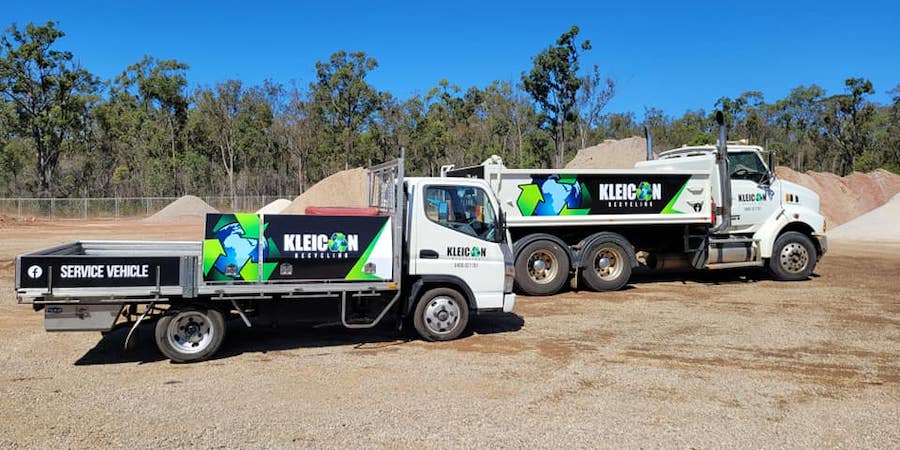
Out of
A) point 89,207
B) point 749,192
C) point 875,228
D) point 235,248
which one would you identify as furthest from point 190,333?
point 89,207

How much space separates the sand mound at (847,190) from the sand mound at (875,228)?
3530 mm

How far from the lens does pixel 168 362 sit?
25.3 feet

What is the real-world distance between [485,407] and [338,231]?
2.83 meters

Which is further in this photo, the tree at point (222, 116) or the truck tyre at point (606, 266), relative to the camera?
the tree at point (222, 116)

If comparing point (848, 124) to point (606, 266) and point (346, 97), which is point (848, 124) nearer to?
point (346, 97)

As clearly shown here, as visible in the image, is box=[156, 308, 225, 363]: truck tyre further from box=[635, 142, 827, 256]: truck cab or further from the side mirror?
the side mirror

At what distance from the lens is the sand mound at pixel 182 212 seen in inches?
1711

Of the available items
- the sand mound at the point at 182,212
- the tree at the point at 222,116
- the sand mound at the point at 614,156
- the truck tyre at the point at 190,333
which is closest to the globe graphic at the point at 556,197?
the truck tyre at the point at 190,333

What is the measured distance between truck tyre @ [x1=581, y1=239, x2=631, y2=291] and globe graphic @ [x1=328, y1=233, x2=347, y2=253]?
6402 mm

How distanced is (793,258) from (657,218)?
11.4 ft

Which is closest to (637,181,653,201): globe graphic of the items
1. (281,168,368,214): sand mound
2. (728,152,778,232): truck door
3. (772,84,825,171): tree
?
(728,152,778,232): truck door

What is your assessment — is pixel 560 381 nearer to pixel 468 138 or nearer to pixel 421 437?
pixel 421 437

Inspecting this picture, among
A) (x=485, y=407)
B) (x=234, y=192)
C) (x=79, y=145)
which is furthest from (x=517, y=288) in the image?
(x=79, y=145)

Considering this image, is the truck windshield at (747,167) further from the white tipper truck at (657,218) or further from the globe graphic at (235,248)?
the globe graphic at (235,248)
